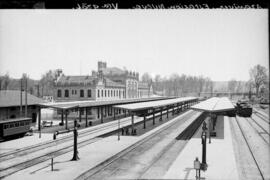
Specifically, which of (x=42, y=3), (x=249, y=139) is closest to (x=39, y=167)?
(x=42, y=3)

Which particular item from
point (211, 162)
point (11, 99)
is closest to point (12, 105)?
point (11, 99)

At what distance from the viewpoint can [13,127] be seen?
2436 centimetres

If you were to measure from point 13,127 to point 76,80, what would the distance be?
27323 millimetres

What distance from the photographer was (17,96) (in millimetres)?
34250

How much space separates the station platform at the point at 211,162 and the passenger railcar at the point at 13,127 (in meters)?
16.3

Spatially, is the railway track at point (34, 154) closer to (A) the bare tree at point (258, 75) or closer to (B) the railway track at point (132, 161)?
(B) the railway track at point (132, 161)

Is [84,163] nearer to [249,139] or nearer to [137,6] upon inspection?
[137,6]

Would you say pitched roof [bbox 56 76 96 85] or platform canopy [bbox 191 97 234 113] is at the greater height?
pitched roof [bbox 56 76 96 85]

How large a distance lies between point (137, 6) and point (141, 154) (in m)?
13.6

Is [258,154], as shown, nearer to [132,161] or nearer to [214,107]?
[214,107]

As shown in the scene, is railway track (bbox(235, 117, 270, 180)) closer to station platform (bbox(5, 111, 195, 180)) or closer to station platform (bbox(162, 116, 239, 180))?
station platform (bbox(162, 116, 239, 180))

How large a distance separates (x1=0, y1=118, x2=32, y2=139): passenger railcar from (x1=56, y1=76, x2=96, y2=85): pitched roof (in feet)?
79.3

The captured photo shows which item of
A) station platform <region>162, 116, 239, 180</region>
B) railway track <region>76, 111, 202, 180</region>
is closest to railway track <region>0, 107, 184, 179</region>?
railway track <region>76, 111, 202, 180</region>

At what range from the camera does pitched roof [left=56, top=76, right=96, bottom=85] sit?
50.4 meters
